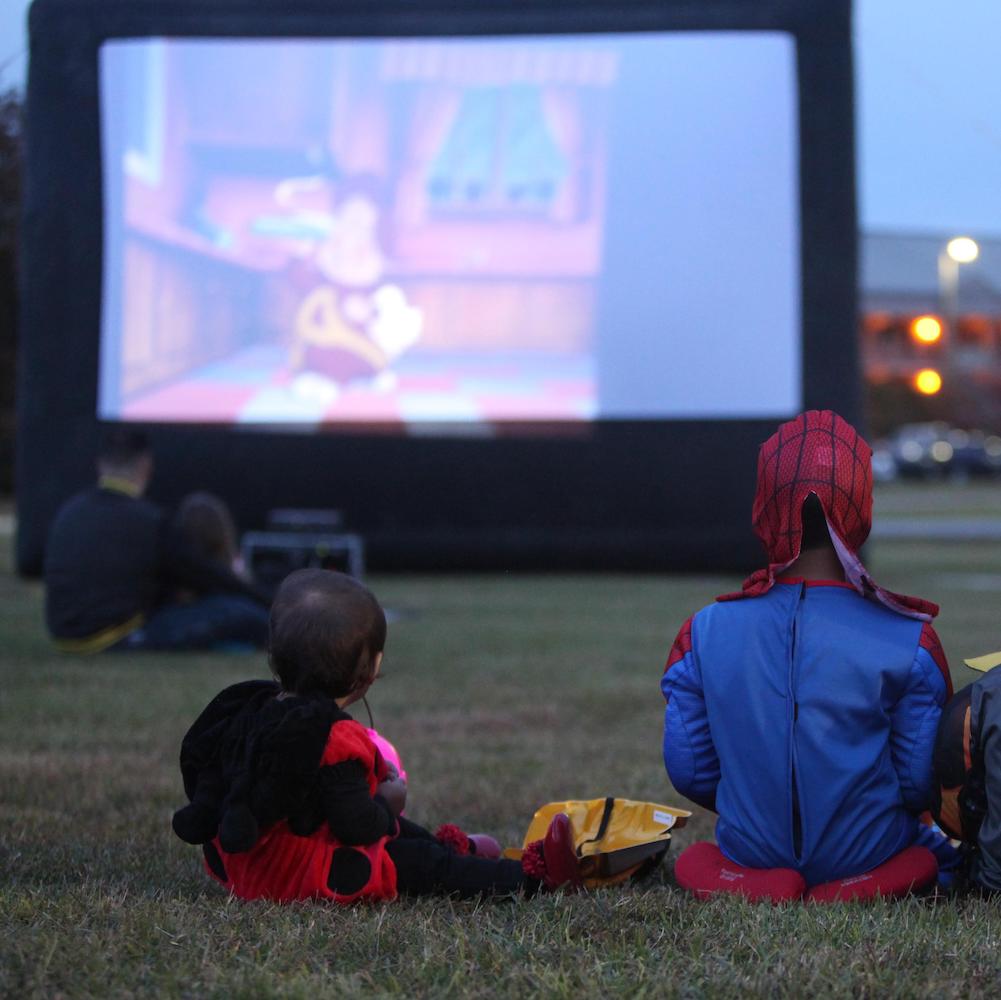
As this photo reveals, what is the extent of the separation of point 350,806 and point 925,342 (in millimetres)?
41372

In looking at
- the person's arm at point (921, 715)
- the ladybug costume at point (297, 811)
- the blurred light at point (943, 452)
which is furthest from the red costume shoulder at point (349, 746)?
the blurred light at point (943, 452)

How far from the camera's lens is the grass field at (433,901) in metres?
1.89

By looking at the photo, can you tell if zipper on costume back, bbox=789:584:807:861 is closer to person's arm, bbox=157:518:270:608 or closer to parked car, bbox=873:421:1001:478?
person's arm, bbox=157:518:270:608

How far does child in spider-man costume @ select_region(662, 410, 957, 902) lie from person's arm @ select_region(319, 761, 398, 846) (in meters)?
0.60

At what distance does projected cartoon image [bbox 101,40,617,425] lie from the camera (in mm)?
11375

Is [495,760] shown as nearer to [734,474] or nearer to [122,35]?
[734,474]

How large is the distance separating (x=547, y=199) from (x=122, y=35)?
3.65 metres

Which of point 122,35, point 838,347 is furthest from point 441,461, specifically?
point 122,35

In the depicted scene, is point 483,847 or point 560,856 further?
point 483,847

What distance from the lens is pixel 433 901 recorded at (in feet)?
8.17

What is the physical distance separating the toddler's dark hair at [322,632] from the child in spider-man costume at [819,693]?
597mm

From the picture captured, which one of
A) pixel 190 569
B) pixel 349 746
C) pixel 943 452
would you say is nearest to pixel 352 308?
pixel 190 569

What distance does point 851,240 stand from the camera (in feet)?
38.0

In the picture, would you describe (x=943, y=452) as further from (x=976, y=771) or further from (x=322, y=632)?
(x=322, y=632)
